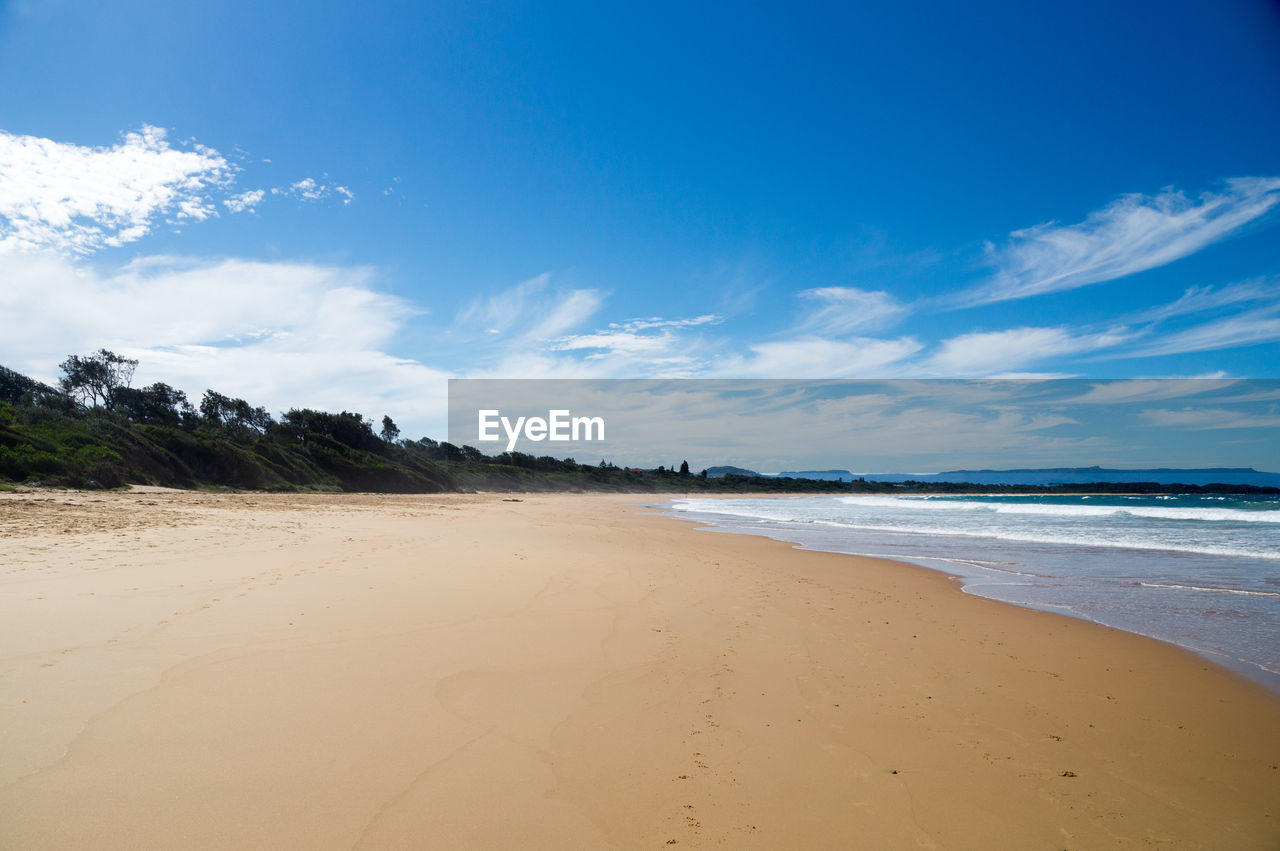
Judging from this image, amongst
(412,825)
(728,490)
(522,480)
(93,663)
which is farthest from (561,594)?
(728,490)

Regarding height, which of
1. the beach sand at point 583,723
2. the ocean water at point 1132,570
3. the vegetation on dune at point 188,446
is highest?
the vegetation on dune at point 188,446

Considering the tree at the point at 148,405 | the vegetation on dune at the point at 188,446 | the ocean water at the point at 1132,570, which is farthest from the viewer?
the tree at the point at 148,405

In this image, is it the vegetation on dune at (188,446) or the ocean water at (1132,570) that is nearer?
the ocean water at (1132,570)

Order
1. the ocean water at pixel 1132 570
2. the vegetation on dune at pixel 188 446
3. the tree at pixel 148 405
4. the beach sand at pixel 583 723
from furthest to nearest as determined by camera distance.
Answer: the tree at pixel 148 405 → the vegetation on dune at pixel 188 446 → the ocean water at pixel 1132 570 → the beach sand at pixel 583 723

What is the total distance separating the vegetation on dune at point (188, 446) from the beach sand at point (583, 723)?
1692cm

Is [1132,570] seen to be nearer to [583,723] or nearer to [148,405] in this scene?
[583,723]

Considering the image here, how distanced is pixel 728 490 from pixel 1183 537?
78.7 m

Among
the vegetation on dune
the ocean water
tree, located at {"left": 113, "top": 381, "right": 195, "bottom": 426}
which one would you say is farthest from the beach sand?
tree, located at {"left": 113, "top": 381, "right": 195, "bottom": 426}

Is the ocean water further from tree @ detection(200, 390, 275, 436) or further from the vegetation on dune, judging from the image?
tree @ detection(200, 390, 275, 436)

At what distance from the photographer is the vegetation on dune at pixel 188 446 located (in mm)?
19344

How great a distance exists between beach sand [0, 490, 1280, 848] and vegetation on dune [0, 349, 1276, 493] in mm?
16922

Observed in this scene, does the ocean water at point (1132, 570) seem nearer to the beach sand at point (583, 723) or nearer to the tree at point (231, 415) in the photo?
the beach sand at point (583, 723)

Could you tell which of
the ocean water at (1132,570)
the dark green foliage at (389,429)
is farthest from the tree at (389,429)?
the ocean water at (1132,570)

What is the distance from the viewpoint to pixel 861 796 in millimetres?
2799
